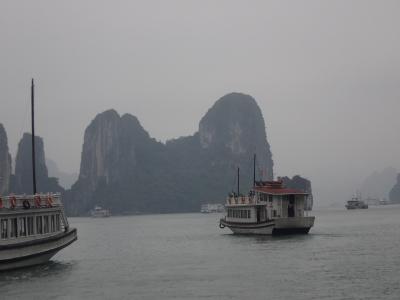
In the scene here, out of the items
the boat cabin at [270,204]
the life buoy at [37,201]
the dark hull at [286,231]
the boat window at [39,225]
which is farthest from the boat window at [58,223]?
the dark hull at [286,231]

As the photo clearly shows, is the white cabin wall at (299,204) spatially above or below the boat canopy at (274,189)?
below

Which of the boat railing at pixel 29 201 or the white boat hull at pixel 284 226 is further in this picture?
the white boat hull at pixel 284 226

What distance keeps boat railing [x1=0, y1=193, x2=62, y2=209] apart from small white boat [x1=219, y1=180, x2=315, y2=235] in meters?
23.8

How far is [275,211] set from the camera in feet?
204

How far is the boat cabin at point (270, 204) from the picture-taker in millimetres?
61725

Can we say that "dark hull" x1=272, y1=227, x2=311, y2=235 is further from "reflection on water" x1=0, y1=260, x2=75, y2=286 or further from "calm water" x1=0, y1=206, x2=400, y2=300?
"reflection on water" x1=0, y1=260, x2=75, y2=286

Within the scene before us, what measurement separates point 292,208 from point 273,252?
47.4 ft

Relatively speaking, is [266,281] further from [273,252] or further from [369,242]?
[369,242]

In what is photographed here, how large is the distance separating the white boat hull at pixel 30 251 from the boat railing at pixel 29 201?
2.10 meters

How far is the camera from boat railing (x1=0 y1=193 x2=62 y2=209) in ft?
125

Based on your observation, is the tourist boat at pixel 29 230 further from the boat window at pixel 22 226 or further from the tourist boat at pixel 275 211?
the tourist boat at pixel 275 211

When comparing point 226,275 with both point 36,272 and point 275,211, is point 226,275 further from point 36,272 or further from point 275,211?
point 275,211

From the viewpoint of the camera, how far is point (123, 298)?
3058 cm

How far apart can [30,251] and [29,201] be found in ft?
10.4
